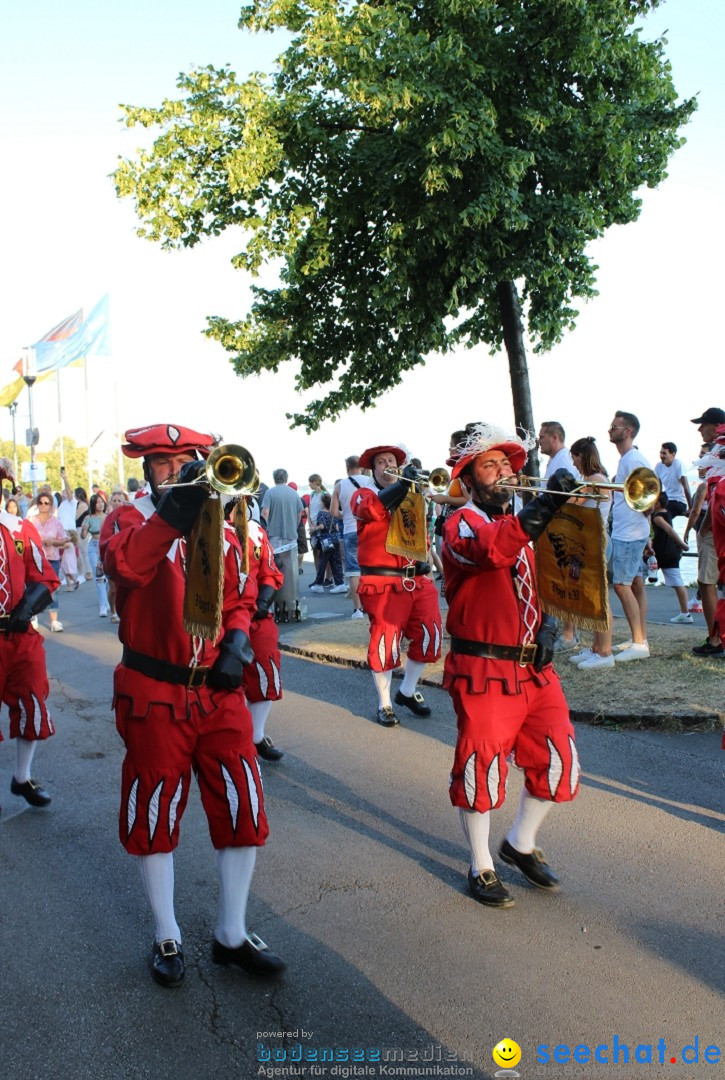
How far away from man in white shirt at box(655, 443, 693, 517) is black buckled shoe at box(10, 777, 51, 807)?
8678 mm

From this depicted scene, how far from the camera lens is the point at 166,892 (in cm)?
375

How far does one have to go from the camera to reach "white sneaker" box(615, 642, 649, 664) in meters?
8.99

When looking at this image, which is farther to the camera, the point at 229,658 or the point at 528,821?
the point at 528,821

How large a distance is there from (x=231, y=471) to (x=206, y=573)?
1.47 feet

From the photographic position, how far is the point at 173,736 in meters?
3.63

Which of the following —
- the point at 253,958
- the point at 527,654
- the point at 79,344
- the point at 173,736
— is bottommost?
the point at 253,958

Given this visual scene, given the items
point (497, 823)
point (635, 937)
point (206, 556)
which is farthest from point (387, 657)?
point (206, 556)

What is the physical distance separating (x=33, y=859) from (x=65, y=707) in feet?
13.1

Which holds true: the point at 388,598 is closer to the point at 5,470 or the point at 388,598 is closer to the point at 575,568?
the point at 5,470

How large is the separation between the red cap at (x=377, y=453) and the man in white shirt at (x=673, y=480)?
543 centimetres

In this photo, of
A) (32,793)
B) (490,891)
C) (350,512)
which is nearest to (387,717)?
(32,793)

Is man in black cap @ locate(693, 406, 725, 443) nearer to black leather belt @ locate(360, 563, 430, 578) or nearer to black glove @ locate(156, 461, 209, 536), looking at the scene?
black leather belt @ locate(360, 563, 430, 578)

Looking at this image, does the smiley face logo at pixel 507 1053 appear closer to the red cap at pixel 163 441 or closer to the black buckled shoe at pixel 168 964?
the black buckled shoe at pixel 168 964

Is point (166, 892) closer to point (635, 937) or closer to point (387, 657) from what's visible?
point (635, 937)
